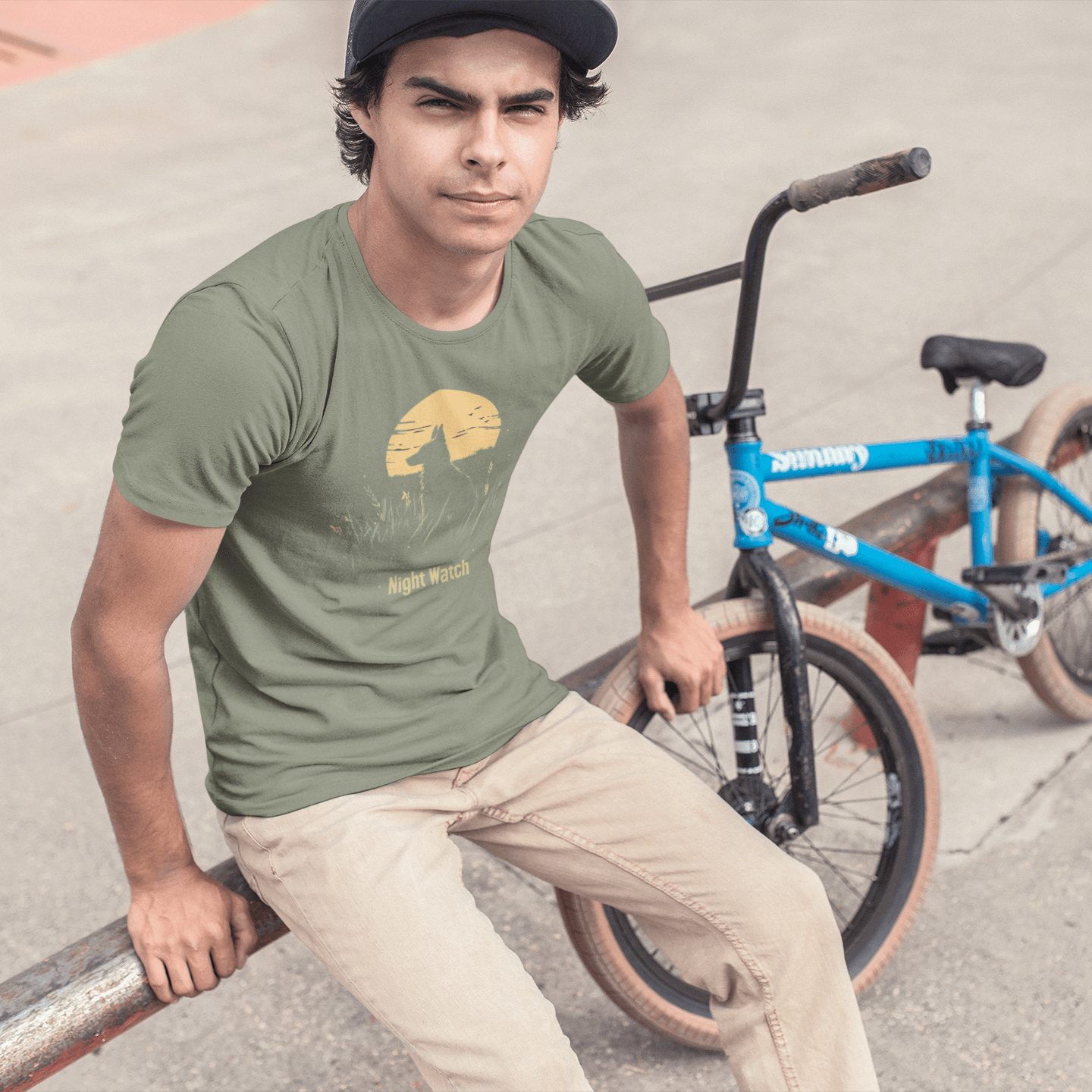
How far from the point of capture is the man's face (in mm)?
1677

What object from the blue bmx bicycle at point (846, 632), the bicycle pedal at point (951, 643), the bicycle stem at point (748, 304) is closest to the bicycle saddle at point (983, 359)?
the blue bmx bicycle at point (846, 632)

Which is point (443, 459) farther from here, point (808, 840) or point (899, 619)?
point (899, 619)

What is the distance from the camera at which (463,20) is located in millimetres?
1648

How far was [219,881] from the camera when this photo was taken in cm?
193

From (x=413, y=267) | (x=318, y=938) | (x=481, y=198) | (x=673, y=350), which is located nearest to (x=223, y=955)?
(x=318, y=938)

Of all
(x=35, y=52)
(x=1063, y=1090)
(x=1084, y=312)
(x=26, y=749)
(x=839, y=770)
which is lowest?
(x=1063, y=1090)

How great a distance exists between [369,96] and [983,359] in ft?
6.04

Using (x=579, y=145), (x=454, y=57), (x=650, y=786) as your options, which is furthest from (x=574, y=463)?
(x=579, y=145)

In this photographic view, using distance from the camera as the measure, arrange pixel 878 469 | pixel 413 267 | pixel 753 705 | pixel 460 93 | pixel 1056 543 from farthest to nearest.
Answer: pixel 1056 543, pixel 878 469, pixel 753 705, pixel 413 267, pixel 460 93

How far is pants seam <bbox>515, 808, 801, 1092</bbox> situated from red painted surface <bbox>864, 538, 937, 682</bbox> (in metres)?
1.40

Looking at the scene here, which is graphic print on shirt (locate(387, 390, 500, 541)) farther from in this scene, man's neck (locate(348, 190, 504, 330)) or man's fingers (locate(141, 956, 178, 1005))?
man's fingers (locate(141, 956, 178, 1005))

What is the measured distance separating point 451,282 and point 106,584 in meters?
0.65

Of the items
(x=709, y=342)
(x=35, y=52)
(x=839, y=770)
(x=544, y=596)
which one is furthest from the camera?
(x=35, y=52)

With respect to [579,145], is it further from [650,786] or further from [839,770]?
[650,786]
